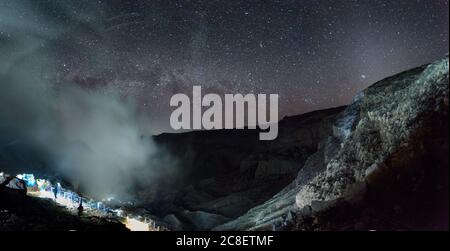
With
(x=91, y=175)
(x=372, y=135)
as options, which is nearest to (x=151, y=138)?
(x=91, y=175)

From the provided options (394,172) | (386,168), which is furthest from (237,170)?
(394,172)

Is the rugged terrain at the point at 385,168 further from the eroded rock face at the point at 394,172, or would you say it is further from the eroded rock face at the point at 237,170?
the eroded rock face at the point at 237,170

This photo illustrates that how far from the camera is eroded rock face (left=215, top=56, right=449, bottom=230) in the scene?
16266mm

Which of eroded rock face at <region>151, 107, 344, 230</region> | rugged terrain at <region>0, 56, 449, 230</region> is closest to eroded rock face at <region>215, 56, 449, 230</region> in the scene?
rugged terrain at <region>0, 56, 449, 230</region>

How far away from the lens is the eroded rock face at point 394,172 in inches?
640

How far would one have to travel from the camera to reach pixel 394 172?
2014 centimetres

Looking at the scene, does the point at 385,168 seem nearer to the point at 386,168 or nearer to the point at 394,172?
the point at 386,168

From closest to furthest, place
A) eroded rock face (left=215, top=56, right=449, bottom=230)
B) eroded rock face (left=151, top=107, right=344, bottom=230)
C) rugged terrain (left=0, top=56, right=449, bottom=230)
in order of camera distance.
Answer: eroded rock face (left=215, top=56, right=449, bottom=230)
rugged terrain (left=0, top=56, right=449, bottom=230)
eroded rock face (left=151, top=107, right=344, bottom=230)

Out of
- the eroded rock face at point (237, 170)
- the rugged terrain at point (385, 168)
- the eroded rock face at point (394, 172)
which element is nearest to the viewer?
the eroded rock face at point (394, 172)

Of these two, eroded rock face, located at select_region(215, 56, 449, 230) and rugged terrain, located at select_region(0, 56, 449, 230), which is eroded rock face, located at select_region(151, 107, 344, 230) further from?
eroded rock face, located at select_region(215, 56, 449, 230)

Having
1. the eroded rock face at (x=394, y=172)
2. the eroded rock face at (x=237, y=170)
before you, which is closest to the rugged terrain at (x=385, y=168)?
→ the eroded rock face at (x=394, y=172)

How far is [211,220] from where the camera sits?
7081cm

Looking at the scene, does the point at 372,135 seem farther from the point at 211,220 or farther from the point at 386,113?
the point at 211,220
